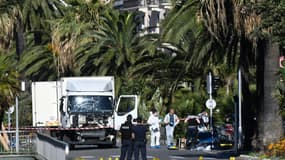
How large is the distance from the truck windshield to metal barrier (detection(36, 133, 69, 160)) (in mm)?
12930

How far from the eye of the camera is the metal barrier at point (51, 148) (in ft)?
62.9

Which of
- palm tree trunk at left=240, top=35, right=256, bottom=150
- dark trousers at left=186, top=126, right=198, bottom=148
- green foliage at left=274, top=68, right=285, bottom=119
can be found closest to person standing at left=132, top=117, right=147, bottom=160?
green foliage at left=274, top=68, right=285, bottom=119

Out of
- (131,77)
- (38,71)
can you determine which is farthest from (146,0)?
(131,77)

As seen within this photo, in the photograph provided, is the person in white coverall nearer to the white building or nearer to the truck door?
the truck door

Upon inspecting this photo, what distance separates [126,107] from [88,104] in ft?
18.5

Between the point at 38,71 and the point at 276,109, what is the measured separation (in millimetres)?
32484

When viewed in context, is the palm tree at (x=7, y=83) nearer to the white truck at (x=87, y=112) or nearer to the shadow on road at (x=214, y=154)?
the white truck at (x=87, y=112)

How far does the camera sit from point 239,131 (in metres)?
35.6

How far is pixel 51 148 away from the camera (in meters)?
22.6

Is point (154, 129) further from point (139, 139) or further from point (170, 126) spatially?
point (139, 139)

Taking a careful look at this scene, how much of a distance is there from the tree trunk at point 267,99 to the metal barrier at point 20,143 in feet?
26.5

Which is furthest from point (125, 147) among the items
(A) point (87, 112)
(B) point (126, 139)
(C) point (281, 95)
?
(A) point (87, 112)

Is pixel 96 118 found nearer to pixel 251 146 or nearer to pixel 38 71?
pixel 251 146

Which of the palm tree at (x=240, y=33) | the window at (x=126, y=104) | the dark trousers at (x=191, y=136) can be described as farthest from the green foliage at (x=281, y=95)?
the window at (x=126, y=104)
